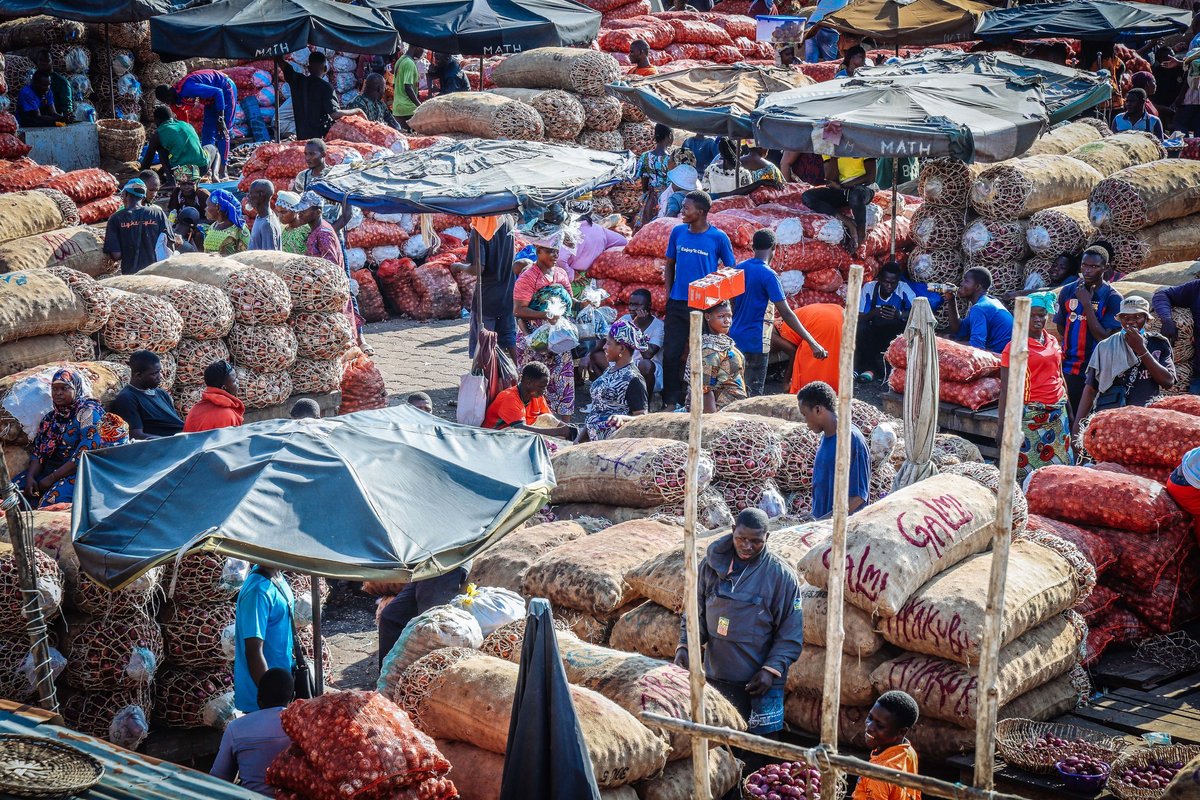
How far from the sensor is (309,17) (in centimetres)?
1575

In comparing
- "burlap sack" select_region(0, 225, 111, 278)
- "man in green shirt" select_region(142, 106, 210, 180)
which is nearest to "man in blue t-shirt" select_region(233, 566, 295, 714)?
"burlap sack" select_region(0, 225, 111, 278)

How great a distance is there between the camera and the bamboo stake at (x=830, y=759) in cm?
382

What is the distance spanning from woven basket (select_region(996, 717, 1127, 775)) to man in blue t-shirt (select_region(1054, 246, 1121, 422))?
169 inches

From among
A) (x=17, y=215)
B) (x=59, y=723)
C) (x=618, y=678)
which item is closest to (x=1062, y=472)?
(x=618, y=678)

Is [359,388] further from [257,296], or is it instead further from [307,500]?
[307,500]

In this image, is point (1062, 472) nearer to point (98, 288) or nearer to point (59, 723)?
point (59, 723)

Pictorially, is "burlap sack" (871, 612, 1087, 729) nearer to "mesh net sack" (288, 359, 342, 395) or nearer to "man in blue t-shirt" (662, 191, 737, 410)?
"man in blue t-shirt" (662, 191, 737, 410)

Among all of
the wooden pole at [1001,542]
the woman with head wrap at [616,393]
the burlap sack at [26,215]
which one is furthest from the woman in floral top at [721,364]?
the burlap sack at [26,215]

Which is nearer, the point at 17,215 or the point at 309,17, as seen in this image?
the point at 17,215

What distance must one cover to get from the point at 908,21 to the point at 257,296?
38.1 ft

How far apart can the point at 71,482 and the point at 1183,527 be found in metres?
6.24

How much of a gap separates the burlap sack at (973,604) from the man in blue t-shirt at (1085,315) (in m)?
3.63

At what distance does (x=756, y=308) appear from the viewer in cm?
995

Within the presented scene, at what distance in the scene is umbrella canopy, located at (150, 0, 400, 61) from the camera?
600 inches
